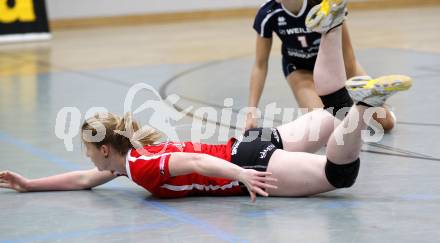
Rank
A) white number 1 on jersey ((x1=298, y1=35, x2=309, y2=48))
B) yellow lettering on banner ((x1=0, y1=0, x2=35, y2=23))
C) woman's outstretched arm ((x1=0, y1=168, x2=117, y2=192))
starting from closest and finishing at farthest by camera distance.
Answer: woman's outstretched arm ((x1=0, y1=168, x2=117, y2=192)), white number 1 on jersey ((x1=298, y1=35, x2=309, y2=48)), yellow lettering on banner ((x1=0, y1=0, x2=35, y2=23))

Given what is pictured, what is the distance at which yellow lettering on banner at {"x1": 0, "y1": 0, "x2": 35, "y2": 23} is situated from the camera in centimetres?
1082

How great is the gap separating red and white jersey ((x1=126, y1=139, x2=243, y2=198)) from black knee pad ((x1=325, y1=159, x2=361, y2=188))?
0.42m

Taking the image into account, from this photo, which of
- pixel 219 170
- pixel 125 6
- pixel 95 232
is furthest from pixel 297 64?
pixel 125 6

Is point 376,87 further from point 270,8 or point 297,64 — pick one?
point 297,64

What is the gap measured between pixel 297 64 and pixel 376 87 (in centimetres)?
209

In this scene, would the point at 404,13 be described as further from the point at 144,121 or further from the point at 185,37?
the point at 144,121

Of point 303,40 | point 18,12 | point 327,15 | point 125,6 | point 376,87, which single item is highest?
point 327,15

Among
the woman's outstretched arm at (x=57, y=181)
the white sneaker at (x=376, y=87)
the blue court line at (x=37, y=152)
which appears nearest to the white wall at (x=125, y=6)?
the blue court line at (x=37, y=152)

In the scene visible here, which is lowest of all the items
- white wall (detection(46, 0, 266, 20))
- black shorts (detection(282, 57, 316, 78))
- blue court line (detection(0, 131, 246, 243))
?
white wall (detection(46, 0, 266, 20))

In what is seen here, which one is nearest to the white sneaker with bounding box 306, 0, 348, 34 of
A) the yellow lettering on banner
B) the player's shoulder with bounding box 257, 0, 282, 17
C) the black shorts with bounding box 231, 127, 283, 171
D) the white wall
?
the black shorts with bounding box 231, 127, 283, 171

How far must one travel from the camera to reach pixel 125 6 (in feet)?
43.7

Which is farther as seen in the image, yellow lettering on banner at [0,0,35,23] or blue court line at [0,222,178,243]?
yellow lettering on banner at [0,0,35,23]

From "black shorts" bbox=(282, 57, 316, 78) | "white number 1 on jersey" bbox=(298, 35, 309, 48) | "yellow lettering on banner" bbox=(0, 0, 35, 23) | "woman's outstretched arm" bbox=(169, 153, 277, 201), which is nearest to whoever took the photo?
"woman's outstretched arm" bbox=(169, 153, 277, 201)

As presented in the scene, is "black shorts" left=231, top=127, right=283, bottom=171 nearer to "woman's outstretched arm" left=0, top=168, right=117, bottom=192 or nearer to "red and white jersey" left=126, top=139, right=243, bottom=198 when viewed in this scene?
"red and white jersey" left=126, top=139, right=243, bottom=198
